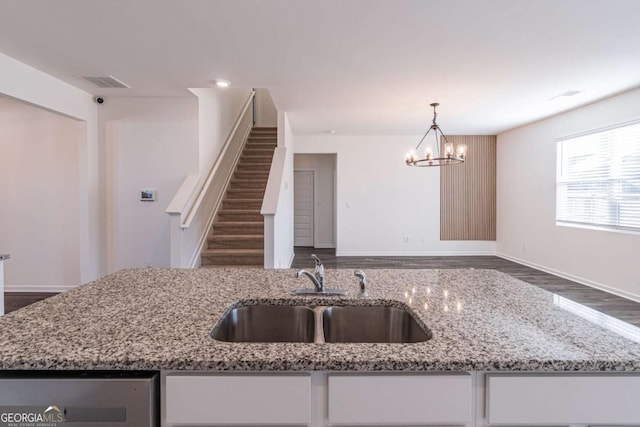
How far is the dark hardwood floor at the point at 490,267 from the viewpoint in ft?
12.3

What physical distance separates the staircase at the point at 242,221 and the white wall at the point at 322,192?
1662 mm

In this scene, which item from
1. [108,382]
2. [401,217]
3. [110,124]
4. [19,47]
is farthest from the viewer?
[401,217]

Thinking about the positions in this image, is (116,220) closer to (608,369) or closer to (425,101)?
(425,101)

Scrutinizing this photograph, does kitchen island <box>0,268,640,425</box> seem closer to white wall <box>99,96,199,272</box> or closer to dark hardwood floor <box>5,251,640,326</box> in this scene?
dark hardwood floor <box>5,251,640,326</box>

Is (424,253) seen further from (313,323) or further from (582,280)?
(313,323)

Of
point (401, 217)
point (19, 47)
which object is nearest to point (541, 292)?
point (19, 47)

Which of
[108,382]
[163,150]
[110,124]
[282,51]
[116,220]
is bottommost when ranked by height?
[108,382]

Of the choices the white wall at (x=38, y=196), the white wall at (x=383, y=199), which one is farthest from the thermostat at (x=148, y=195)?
the white wall at (x=383, y=199)

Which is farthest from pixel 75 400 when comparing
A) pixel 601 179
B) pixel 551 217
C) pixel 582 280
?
pixel 551 217

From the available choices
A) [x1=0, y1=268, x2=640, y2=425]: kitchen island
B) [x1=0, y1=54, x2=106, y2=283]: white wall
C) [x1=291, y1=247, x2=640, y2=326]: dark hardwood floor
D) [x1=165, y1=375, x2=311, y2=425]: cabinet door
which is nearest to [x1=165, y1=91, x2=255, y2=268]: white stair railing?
[x1=0, y1=54, x2=106, y2=283]: white wall

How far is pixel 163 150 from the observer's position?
4355 millimetres

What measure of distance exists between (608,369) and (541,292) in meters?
0.68

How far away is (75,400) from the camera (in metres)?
0.81

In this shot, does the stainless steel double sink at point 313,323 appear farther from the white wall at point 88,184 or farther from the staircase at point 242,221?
the white wall at point 88,184
